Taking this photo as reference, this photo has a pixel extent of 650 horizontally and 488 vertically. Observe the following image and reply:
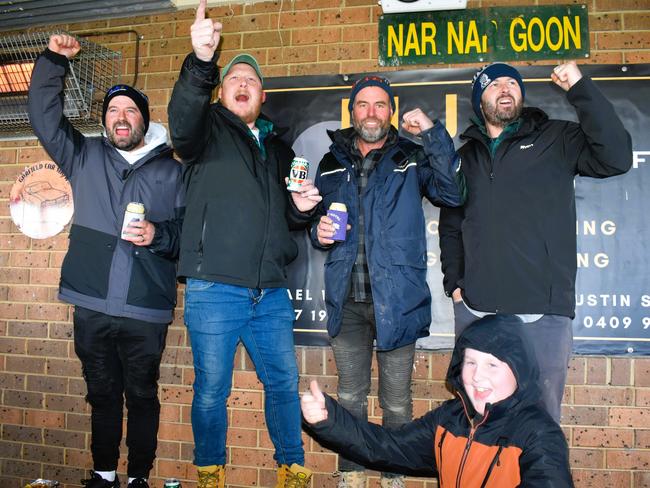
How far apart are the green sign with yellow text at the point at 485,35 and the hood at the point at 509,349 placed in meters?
1.91

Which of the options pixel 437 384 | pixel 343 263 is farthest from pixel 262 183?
pixel 437 384

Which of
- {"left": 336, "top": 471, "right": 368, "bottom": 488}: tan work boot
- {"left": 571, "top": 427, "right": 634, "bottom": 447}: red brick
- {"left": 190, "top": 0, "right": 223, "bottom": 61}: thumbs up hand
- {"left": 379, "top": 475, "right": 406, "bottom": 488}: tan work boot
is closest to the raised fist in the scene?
{"left": 190, "top": 0, "right": 223, "bottom": 61}: thumbs up hand

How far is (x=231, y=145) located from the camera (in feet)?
8.86

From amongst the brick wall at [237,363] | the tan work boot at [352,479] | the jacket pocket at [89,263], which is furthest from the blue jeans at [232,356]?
the brick wall at [237,363]

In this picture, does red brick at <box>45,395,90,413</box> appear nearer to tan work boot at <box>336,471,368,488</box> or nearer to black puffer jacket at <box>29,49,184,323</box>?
black puffer jacket at <box>29,49,184,323</box>

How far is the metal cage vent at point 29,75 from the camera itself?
3.46 meters

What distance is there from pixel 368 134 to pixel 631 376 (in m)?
1.94

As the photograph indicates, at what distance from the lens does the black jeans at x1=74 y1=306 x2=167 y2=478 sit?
2.71 metres

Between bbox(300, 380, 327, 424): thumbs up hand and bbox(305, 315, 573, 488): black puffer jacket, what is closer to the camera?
bbox(305, 315, 573, 488): black puffer jacket

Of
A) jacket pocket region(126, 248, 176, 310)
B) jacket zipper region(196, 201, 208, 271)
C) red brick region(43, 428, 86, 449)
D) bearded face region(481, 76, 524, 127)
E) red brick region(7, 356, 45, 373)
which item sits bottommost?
red brick region(43, 428, 86, 449)

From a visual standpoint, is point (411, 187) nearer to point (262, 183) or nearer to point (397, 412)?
point (262, 183)

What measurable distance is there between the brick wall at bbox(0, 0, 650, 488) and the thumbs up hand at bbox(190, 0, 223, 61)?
1.09 meters

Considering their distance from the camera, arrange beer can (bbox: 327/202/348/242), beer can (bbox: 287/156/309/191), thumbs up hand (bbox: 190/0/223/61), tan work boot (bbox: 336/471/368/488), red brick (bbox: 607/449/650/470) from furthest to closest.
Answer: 1. red brick (bbox: 607/449/650/470)
2. tan work boot (bbox: 336/471/368/488)
3. beer can (bbox: 287/156/309/191)
4. beer can (bbox: 327/202/348/242)
5. thumbs up hand (bbox: 190/0/223/61)

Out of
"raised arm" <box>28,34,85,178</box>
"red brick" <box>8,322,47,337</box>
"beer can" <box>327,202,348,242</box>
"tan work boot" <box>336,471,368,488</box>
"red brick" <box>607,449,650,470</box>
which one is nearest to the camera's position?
"beer can" <box>327,202,348,242</box>
